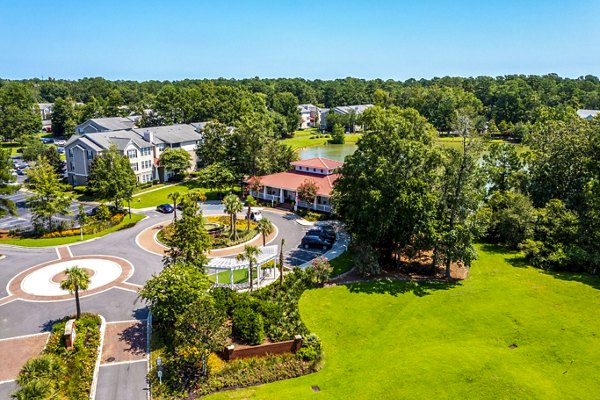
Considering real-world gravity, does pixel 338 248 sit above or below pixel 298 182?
below

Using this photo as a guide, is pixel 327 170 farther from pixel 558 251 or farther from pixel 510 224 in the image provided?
pixel 558 251

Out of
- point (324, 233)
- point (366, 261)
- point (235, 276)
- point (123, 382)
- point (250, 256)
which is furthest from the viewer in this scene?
point (324, 233)

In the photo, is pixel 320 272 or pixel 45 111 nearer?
pixel 320 272

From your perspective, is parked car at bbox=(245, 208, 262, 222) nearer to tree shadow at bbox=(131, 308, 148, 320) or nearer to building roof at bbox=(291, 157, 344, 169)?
building roof at bbox=(291, 157, 344, 169)

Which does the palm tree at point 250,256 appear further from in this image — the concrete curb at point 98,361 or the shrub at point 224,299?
the concrete curb at point 98,361

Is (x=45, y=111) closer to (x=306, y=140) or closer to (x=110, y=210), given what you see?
(x=306, y=140)

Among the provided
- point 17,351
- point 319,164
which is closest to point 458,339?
point 17,351

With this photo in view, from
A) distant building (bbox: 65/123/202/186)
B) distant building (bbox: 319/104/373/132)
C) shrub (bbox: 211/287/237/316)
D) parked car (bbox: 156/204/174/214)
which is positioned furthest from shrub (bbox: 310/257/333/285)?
distant building (bbox: 319/104/373/132)
